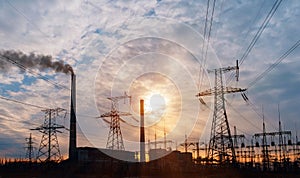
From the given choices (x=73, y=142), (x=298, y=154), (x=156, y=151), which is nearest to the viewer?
(x=73, y=142)

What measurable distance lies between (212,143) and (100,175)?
1360 cm

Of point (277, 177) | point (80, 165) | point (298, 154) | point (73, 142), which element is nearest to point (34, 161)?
point (80, 165)

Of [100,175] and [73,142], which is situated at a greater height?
[73,142]

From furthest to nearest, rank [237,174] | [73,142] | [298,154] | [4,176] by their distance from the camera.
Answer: [298,154]
[73,142]
[237,174]
[4,176]

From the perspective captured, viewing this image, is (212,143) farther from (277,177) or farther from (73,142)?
(73,142)

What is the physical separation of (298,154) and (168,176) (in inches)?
1534

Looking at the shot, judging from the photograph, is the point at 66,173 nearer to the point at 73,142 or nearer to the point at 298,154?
the point at 73,142

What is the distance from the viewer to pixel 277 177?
133 ft

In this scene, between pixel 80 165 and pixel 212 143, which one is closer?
pixel 212 143

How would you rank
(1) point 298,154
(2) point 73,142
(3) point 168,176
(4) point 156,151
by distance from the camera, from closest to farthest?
1. (3) point 168,176
2. (2) point 73,142
3. (1) point 298,154
4. (4) point 156,151

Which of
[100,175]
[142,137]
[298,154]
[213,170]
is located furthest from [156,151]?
[100,175]

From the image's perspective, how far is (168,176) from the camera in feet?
140

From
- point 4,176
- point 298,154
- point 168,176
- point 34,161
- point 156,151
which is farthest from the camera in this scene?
point 156,151

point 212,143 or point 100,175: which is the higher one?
point 212,143
